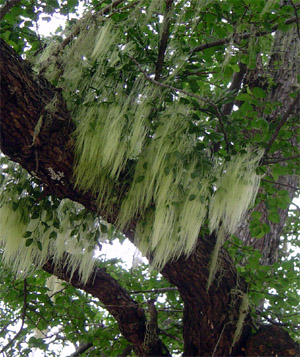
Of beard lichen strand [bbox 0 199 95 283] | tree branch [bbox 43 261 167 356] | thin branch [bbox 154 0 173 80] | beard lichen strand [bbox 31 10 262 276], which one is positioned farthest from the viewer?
tree branch [bbox 43 261 167 356]

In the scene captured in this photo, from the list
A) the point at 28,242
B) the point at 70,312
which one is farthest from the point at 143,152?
the point at 70,312

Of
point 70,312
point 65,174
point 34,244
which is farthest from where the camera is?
point 70,312

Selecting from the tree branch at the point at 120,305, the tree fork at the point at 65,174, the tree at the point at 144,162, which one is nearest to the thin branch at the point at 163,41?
the tree at the point at 144,162

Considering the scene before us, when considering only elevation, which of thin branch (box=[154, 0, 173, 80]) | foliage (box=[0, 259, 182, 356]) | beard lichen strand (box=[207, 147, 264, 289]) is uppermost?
thin branch (box=[154, 0, 173, 80])

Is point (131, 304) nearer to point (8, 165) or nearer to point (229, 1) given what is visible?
point (8, 165)

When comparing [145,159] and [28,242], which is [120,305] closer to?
[28,242]

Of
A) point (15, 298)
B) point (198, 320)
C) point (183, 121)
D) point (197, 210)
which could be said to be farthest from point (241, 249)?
point (15, 298)

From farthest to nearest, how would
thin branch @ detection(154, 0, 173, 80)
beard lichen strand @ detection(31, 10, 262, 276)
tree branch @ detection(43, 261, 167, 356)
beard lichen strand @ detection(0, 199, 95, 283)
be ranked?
1. tree branch @ detection(43, 261, 167, 356)
2. beard lichen strand @ detection(0, 199, 95, 283)
3. thin branch @ detection(154, 0, 173, 80)
4. beard lichen strand @ detection(31, 10, 262, 276)

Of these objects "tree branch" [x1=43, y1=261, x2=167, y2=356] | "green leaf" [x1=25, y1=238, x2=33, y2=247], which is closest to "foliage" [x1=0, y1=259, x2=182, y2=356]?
"tree branch" [x1=43, y1=261, x2=167, y2=356]

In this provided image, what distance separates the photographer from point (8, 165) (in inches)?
90.0

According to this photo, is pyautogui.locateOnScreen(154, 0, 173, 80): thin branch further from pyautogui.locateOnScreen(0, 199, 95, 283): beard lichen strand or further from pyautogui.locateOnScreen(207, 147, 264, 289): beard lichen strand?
pyautogui.locateOnScreen(0, 199, 95, 283): beard lichen strand

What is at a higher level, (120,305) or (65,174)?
(65,174)

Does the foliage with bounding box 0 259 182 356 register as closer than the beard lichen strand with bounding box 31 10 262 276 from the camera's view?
No

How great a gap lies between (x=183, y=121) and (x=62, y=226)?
81 centimetres
